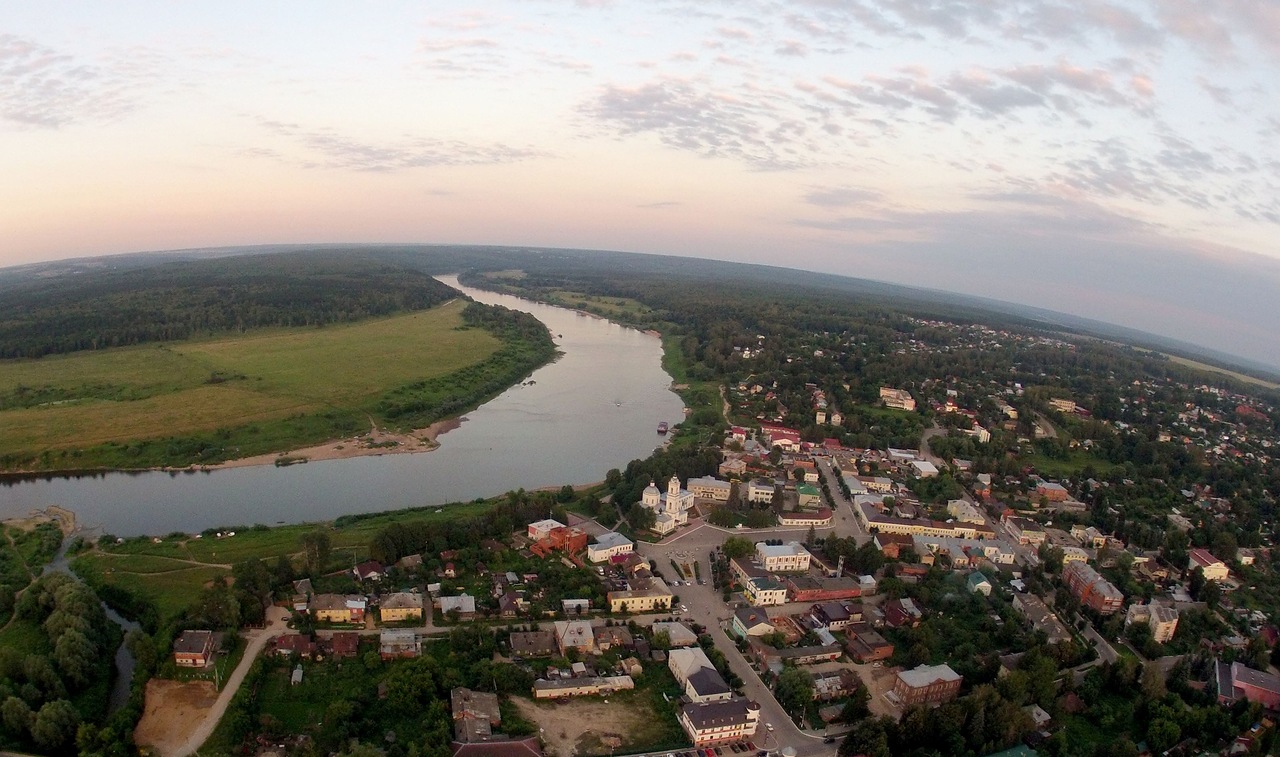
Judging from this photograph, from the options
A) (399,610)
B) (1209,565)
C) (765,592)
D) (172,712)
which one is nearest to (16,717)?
(172,712)

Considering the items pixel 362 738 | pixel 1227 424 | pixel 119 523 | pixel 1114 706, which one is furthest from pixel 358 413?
pixel 1227 424

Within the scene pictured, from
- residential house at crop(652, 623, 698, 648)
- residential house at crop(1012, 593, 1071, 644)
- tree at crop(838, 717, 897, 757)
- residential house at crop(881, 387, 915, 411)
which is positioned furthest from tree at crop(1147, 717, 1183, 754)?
residential house at crop(881, 387, 915, 411)

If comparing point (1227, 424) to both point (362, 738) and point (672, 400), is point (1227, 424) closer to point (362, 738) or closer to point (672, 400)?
point (672, 400)

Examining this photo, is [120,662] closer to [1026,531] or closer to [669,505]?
[669,505]

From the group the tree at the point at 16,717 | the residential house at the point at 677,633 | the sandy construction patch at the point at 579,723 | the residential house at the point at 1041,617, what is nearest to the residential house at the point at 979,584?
the residential house at the point at 1041,617

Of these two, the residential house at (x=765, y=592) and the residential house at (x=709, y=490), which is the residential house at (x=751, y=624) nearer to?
the residential house at (x=765, y=592)

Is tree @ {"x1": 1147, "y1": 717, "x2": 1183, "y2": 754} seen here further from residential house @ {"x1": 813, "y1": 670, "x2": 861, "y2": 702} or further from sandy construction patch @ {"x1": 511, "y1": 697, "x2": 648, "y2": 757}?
sandy construction patch @ {"x1": 511, "y1": 697, "x2": 648, "y2": 757}
